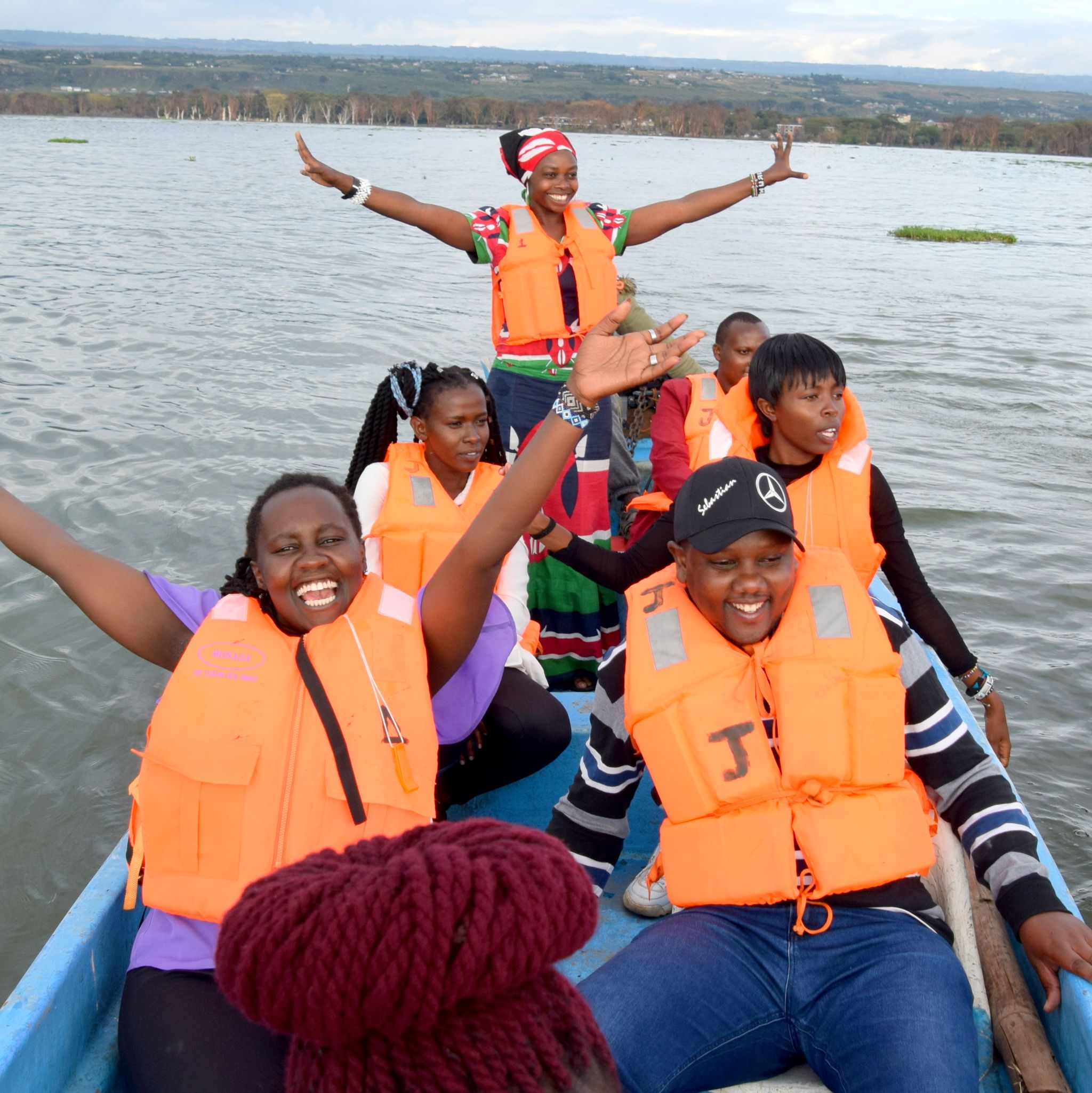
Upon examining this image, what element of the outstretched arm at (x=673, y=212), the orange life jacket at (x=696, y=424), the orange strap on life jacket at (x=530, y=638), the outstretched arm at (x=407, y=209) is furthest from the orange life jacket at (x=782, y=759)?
the outstretched arm at (x=673, y=212)

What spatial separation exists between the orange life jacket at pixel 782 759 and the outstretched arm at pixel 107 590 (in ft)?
3.19

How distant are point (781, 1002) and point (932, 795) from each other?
0.67 m

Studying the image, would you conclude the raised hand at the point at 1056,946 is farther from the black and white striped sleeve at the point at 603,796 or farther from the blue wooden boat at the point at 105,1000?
the black and white striped sleeve at the point at 603,796

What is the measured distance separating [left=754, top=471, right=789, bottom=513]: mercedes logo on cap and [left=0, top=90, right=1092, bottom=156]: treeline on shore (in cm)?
7440

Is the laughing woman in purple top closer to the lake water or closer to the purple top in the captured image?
the purple top

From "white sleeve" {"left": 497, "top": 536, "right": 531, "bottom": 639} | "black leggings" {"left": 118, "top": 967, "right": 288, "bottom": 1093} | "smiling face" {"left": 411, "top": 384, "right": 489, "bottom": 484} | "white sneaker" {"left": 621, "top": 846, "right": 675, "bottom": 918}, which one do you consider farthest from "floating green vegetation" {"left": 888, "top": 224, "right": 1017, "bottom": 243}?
"black leggings" {"left": 118, "top": 967, "right": 288, "bottom": 1093}

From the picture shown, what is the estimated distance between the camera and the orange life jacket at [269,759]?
1981mm

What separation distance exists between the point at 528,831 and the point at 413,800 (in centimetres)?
91

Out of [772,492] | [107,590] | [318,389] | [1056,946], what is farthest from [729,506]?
[318,389]

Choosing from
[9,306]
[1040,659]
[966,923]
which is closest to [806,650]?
[966,923]

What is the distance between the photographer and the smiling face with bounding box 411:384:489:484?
3.48 m

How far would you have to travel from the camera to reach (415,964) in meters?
1.04

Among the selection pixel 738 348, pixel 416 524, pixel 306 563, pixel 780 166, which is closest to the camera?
pixel 306 563

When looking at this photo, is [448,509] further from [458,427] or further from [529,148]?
[529,148]
